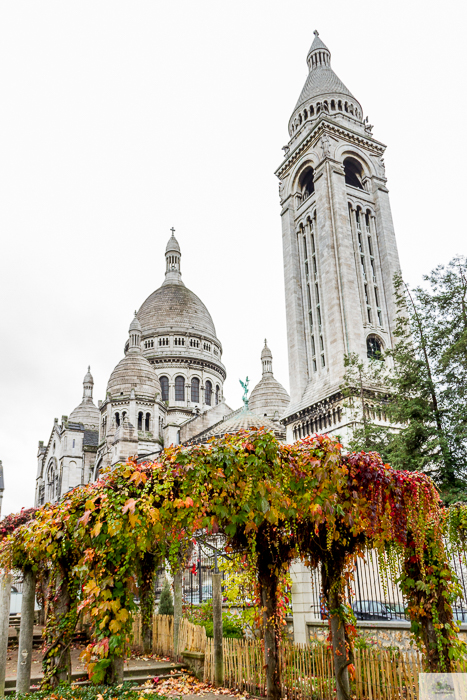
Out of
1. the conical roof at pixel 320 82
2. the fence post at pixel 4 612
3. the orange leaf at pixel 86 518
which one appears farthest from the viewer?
the conical roof at pixel 320 82

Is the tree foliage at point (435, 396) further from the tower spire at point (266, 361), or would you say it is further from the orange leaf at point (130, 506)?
the tower spire at point (266, 361)

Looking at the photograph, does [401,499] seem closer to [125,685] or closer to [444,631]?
[444,631]

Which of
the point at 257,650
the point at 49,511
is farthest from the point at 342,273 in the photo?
the point at 49,511

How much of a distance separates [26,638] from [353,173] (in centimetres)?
3784

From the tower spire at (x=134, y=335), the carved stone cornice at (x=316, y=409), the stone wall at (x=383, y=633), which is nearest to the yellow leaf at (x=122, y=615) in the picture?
the stone wall at (x=383, y=633)

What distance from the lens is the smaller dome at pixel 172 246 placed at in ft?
273

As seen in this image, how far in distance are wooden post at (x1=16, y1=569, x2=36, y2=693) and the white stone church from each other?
21774mm

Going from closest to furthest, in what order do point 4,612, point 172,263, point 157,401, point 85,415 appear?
1. point 4,612
2. point 157,401
3. point 85,415
4. point 172,263

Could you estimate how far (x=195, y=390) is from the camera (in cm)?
6569

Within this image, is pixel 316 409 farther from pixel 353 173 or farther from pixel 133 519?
A: pixel 133 519

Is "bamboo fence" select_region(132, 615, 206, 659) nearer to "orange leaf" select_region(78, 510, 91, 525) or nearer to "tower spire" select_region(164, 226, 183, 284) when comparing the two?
"orange leaf" select_region(78, 510, 91, 525)

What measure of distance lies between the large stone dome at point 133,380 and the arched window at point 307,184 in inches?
984

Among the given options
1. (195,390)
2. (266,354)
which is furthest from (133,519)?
(195,390)

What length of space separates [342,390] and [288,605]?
15.4 meters
